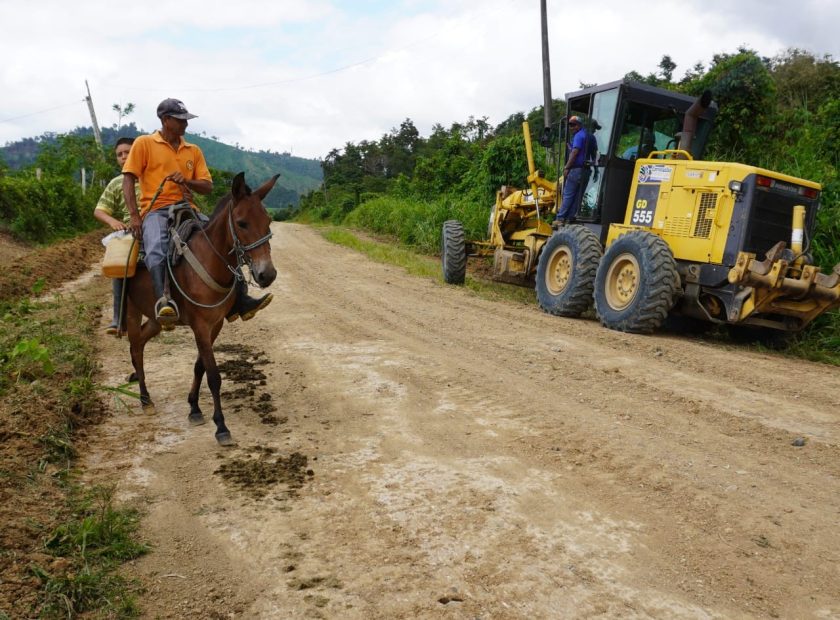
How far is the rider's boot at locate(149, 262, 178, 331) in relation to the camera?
4715 mm

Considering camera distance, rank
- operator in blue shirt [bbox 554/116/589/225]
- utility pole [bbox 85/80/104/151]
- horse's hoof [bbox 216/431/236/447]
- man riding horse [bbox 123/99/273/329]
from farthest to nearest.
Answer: utility pole [bbox 85/80/104/151]
operator in blue shirt [bbox 554/116/589/225]
man riding horse [bbox 123/99/273/329]
horse's hoof [bbox 216/431/236/447]

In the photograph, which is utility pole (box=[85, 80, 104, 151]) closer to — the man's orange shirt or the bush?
the bush

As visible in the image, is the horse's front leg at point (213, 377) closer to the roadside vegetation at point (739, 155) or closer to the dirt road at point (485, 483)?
the dirt road at point (485, 483)

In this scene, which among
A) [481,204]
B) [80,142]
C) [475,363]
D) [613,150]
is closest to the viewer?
[475,363]

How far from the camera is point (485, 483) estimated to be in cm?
382

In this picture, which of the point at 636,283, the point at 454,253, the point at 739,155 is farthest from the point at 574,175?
the point at 739,155

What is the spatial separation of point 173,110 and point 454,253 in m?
7.78

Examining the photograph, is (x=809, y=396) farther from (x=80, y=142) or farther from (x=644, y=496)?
(x=80, y=142)

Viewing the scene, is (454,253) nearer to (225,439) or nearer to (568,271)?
(568,271)

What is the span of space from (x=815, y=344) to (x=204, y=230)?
7391 mm

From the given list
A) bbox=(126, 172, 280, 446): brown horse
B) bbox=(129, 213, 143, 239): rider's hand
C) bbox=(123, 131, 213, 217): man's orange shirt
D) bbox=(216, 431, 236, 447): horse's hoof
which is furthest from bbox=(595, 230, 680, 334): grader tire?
bbox=(129, 213, 143, 239): rider's hand

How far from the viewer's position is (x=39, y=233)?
1666 cm

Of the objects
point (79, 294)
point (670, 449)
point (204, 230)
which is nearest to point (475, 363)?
point (670, 449)

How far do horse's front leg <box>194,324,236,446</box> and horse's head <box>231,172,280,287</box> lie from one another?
70 cm
